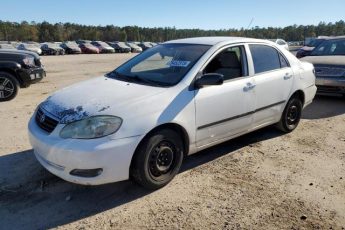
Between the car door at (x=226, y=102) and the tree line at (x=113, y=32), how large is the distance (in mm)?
77802

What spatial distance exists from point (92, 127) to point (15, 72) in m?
6.39

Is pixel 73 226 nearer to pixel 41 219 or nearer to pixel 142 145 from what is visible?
pixel 41 219

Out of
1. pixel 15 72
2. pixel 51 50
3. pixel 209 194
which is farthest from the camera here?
pixel 51 50

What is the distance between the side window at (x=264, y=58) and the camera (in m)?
5.21

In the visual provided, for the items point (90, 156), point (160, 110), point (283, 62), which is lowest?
point (90, 156)

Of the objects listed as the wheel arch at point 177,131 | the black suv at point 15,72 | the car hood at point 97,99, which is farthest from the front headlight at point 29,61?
the wheel arch at point 177,131

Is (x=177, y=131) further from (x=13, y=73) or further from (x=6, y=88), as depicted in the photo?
(x=13, y=73)

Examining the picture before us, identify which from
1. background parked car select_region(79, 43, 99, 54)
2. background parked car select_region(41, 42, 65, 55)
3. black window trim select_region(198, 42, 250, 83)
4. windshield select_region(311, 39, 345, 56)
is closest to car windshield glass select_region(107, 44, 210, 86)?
black window trim select_region(198, 42, 250, 83)

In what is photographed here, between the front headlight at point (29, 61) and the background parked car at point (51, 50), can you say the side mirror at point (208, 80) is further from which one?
the background parked car at point (51, 50)

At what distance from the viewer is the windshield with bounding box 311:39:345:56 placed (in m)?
9.81

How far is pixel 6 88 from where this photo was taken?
883 cm

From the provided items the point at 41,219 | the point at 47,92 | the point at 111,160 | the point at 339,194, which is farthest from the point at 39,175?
the point at 47,92

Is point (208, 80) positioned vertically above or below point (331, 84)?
above

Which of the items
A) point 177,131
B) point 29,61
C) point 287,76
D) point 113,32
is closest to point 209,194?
point 177,131
